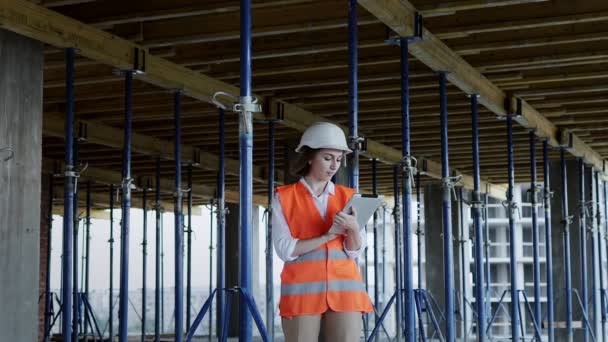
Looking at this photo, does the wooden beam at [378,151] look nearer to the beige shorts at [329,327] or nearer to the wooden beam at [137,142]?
the wooden beam at [137,142]

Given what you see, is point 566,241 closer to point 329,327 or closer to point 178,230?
Result: point 178,230

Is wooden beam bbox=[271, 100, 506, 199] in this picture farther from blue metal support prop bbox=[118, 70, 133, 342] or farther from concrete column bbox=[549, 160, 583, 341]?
blue metal support prop bbox=[118, 70, 133, 342]

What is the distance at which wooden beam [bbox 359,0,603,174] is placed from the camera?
33.8 feet

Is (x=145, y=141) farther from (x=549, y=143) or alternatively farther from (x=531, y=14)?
(x=531, y=14)

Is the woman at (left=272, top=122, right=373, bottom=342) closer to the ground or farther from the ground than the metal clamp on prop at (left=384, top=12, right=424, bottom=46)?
closer to the ground

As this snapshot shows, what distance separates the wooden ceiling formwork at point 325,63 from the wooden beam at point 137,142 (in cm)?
3

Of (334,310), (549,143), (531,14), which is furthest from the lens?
(549,143)

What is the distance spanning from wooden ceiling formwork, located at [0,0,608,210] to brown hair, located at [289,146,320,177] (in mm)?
4779

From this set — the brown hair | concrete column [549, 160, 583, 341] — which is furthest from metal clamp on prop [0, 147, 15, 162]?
concrete column [549, 160, 583, 341]

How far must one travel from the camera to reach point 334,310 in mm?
4891

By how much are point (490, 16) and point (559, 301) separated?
35.9 ft

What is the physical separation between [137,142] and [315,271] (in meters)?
13.8

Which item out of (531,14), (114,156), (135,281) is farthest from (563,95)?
(135,281)

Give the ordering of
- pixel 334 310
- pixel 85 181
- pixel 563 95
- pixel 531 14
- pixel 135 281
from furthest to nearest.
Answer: pixel 135 281
pixel 85 181
pixel 563 95
pixel 531 14
pixel 334 310
